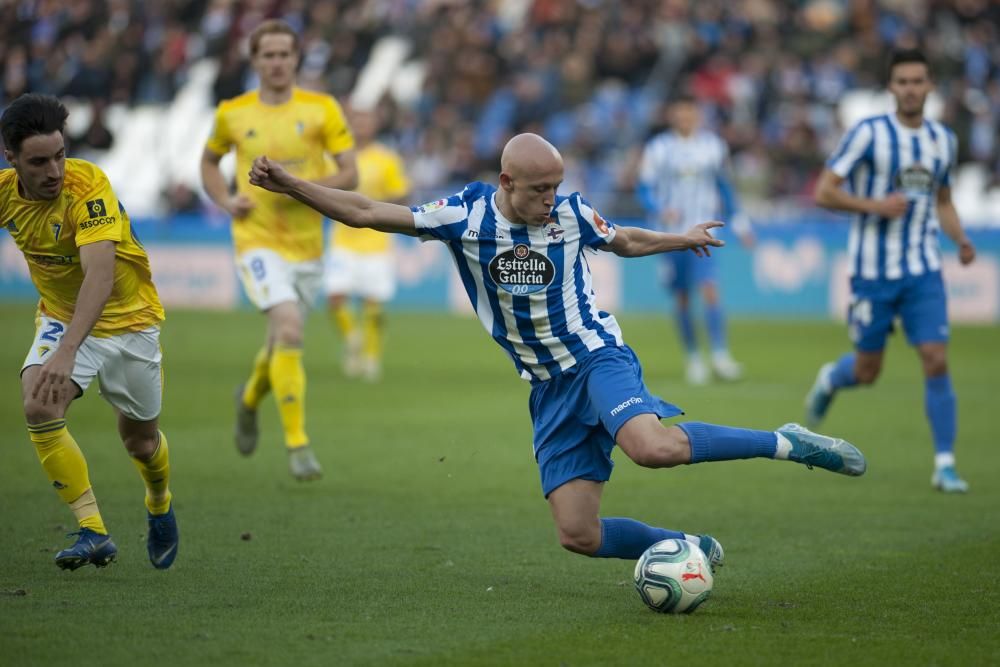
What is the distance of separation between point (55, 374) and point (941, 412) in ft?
19.0

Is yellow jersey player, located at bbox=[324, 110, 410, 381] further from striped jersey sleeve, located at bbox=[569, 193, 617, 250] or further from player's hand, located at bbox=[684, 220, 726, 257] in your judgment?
striped jersey sleeve, located at bbox=[569, 193, 617, 250]

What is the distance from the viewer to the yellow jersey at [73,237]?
20.3 ft

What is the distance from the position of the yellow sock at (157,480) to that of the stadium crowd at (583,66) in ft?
60.9

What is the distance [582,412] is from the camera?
6.15 meters

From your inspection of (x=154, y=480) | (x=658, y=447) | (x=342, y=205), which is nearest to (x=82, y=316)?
(x=154, y=480)

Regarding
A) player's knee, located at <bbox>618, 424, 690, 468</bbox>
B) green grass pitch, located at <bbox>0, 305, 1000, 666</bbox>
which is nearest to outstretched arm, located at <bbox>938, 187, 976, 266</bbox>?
green grass pitch, located at <bbox>0, 305, 1000, 666</bbox>

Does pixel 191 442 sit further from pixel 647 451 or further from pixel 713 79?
pixel 713 79

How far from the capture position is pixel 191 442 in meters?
11.2

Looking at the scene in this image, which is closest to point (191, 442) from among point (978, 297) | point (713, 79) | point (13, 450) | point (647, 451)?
point (13, 450)

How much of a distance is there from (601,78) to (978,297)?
28.7 ft

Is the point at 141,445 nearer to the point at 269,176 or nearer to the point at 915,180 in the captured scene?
the point at 269,176

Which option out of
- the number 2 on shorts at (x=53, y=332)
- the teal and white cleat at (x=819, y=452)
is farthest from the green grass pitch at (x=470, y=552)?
the number 2 on shorts at (x=53, y=332)

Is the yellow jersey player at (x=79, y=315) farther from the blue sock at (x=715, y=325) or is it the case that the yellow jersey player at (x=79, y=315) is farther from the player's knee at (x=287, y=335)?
the blue sock at (x=715, y=325)

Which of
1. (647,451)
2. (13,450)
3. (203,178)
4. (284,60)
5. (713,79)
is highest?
(713,79)
